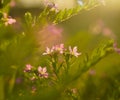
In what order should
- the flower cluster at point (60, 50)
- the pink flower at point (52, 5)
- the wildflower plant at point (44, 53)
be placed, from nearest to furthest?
1. the wildflower plant at point (44, 53)
2. the pink flower at point (52, 5)
3. the flower cluster at point (60, 50)

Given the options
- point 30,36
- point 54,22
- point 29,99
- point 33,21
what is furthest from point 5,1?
point 29,99

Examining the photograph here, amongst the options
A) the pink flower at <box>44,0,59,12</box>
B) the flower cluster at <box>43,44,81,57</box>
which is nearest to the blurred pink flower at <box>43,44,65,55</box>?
the flower cluster at <box>43,44,81,57</box>

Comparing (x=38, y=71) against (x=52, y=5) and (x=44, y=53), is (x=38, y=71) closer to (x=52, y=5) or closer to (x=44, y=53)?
(x=44, y=53)

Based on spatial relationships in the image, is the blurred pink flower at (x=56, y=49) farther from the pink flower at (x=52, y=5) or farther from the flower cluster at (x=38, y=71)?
the pink flower at (x=52, y=5)

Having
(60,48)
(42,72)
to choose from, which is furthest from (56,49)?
(42,72)

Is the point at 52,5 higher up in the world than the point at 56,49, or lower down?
higher up

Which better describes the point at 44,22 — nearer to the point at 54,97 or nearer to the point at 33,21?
the point at 33,21

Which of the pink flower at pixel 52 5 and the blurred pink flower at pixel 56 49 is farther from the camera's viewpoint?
the blurred pink flower at pixel 56 49

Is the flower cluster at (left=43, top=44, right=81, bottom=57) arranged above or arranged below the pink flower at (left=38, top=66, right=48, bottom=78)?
A: above

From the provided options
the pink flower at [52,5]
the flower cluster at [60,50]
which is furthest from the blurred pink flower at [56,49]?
the pink flower at [52,5]

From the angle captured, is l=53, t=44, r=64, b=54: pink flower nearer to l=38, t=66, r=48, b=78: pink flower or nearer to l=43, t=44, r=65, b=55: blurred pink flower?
l=43, t=44, r=65, b=55: blurred pink flower

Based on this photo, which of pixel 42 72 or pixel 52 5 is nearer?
pixel 52 5
